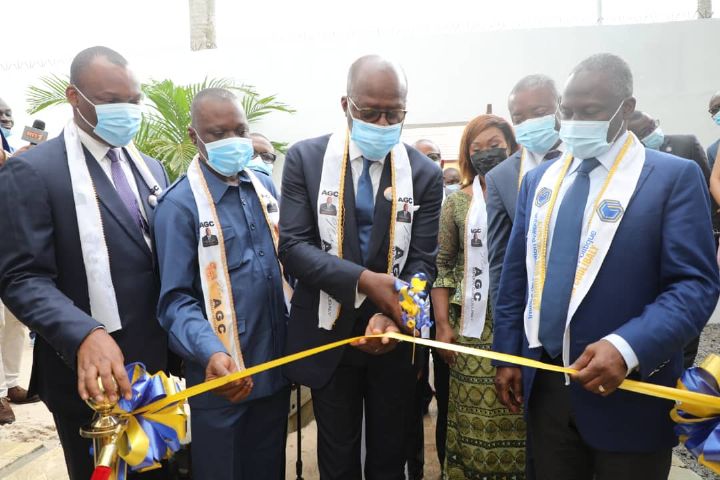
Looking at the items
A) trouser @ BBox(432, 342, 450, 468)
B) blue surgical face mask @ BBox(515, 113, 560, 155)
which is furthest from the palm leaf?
blue surgical face mask @ BBox(515, 113, 560, 155)

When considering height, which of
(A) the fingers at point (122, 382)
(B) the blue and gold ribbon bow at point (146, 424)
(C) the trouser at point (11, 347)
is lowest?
(C) the trouser at point (11, 347)

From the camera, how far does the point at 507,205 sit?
2.68 m

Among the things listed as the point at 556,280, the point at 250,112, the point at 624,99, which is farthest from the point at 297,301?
the point at 250,112

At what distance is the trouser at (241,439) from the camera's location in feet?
7.23

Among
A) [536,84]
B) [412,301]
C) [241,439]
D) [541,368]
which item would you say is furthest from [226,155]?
[536,84]

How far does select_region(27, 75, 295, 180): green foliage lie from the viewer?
7.30 metres

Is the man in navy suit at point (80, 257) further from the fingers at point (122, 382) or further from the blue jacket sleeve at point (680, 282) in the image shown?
the blue jacket sleeve at point (680, 282)

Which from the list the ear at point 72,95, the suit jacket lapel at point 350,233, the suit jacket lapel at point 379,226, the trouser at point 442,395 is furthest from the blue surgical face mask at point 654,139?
the ear at point 72,95

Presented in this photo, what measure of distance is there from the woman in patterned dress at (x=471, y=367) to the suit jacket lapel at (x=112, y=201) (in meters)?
1.67

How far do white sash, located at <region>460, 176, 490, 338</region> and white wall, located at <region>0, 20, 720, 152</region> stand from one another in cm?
497

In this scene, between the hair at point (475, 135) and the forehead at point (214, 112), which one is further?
the hair at point (475, 135)

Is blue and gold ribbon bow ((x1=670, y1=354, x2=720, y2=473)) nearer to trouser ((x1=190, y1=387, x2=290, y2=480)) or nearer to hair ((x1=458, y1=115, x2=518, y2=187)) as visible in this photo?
trouser ((x1=190, y1=387, x2=290, y2=480))

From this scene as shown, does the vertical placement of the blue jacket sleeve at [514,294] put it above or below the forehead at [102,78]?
below

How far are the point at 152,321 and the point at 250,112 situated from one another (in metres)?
6.00
